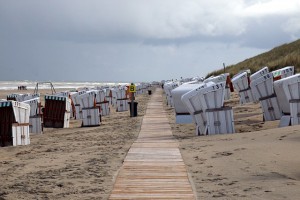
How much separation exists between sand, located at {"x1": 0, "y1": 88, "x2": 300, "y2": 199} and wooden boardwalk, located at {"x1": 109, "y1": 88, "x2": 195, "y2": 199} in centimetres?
16

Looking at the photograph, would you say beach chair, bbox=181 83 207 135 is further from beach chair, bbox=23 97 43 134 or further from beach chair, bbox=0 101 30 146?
beach chair, bbox=23 97 43 134

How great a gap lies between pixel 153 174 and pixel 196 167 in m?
1.00

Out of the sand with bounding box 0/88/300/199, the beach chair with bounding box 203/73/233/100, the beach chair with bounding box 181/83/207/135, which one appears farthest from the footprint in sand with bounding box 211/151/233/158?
the beach chair with bounding box 203/73/233/100

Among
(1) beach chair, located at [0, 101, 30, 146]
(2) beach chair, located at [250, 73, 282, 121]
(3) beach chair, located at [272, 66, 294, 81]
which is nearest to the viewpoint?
(1) beach chair, located at [0, 101, 30, 146]

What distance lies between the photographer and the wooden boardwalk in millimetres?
6020

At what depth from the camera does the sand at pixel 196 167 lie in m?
6.20

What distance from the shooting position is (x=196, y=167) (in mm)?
7953

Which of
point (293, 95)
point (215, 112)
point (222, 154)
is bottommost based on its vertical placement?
point (222, 154)

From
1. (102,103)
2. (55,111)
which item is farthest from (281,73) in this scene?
(102,103)

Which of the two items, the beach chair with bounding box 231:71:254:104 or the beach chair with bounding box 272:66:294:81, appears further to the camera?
the beach chair with bounding box 231:71:254:104

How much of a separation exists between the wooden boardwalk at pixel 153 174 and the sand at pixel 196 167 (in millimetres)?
161

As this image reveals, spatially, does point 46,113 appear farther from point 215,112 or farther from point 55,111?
point 215,112

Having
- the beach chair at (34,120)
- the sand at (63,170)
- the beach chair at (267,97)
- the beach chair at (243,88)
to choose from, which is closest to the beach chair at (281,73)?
the beach chair at (267,97)

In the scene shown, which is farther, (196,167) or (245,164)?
(196,167)
